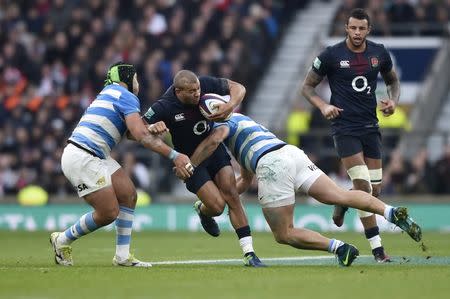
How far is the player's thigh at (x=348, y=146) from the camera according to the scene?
15.9 meters

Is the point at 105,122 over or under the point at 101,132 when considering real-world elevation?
over

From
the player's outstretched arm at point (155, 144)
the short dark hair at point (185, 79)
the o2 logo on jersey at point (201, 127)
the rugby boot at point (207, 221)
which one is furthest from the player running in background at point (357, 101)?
the player's outstretched arm at point (155, 144)

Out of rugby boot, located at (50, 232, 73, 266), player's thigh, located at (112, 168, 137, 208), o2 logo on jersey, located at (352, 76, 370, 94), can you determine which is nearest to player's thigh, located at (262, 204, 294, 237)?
player's thigh, located at (112, 168, 137, 208)

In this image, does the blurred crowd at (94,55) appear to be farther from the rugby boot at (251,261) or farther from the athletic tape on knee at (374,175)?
the rugby boot at (251,261)

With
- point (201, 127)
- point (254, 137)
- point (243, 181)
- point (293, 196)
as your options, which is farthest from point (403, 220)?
point (201, 127)

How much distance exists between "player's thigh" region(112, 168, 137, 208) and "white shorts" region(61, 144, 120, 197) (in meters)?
0.09

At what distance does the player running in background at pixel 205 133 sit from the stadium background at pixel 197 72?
10.5 meters

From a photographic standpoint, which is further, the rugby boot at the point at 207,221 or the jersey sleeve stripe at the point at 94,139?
the rugby boot at the point at 207,221

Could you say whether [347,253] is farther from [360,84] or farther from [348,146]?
[360,84]

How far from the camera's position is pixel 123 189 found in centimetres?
1511

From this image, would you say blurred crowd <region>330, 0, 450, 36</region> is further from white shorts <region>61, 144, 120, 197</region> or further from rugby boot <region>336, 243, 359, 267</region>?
rugby boot <region>336, 243, 359, 267</region>

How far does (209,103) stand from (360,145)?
89.5 inches

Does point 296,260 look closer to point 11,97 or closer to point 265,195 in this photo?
point 265,195

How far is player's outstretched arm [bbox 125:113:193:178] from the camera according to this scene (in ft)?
47.0
